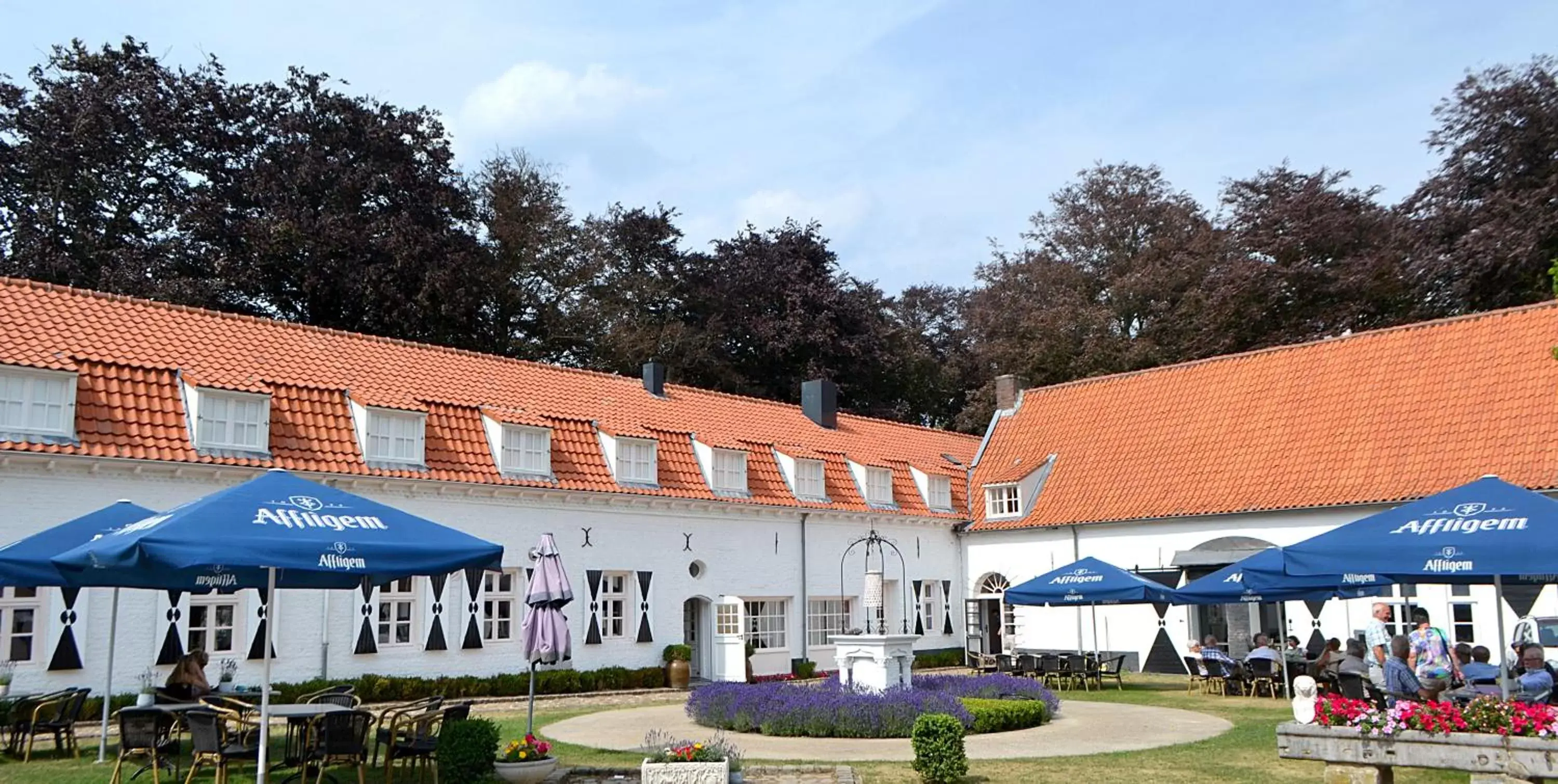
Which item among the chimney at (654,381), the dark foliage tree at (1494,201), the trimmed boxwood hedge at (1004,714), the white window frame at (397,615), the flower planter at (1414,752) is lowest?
the trimmed boxwood hedge at (1004,714)

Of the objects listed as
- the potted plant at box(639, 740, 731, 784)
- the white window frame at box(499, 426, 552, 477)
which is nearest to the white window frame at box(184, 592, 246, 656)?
the white window frame at box(499, 426, 552, 477)

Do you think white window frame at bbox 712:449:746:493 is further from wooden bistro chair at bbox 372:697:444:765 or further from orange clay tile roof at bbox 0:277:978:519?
wooden bistro chair at bbox 372:697:444:765

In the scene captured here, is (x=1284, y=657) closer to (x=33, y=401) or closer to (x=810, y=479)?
(x=810, y=479)

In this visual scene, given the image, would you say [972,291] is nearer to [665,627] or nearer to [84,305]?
[665,627]

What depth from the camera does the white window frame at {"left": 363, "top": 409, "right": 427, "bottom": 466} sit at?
20438 millimetres

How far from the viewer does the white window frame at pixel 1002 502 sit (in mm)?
29750

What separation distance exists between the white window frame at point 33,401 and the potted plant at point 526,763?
31.9ft

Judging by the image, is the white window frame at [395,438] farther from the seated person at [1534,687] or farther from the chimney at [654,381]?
the seated person at [1534,687]

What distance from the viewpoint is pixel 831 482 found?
2873 centimetres

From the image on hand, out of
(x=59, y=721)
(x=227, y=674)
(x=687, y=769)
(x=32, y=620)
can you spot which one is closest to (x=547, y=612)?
(x=687, y=769)

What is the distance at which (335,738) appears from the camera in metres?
10.6

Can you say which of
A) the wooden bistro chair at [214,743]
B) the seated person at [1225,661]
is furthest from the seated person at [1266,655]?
the wooden bistro chair at [214,743]

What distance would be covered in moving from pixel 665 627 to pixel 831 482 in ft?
19.3

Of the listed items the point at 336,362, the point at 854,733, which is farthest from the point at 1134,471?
the point at 336,362
